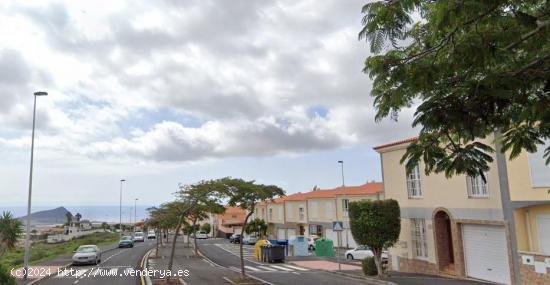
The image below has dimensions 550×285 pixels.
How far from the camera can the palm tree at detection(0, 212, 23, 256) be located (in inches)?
1092

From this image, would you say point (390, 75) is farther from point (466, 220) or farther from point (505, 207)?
point (466, 220)

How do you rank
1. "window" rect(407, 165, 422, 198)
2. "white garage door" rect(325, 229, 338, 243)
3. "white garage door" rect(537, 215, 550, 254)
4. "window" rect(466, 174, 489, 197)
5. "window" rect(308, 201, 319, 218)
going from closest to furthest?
"white garage door" rect(537, 215, 550, 254)
"window" rect(466, 174, 489, 197)
"window" rect(407, 165, 422, 198)
"white garage door" rect(325, 229, 338, 243)
"window" rect(308, 201, 319, 218)

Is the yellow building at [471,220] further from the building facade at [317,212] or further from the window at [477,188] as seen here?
the building facade at [317,212]

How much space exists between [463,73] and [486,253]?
51.9ft

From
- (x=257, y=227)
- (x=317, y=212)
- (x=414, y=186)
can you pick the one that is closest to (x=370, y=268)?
(x=414, y=186)

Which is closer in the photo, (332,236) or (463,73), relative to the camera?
(463,73)

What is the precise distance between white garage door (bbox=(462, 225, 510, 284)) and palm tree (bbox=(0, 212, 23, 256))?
2579cm

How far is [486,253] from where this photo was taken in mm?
19234

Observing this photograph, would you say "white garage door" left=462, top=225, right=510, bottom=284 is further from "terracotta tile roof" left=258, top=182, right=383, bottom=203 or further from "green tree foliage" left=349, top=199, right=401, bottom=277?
"terracotta tile roof" left=258, top=182, right=383, bottom=203

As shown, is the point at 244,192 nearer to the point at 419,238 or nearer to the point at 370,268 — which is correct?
the point at 370,268

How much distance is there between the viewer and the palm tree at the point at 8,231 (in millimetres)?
27734

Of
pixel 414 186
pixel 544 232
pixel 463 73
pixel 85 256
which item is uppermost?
pixel 463 73

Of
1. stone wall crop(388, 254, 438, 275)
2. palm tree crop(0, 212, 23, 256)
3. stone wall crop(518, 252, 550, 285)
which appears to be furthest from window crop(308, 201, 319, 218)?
stone wall crop(518, 252, 550, 285)

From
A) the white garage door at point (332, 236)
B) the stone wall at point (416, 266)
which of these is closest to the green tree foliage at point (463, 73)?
the stone wall at point (416, 266)
